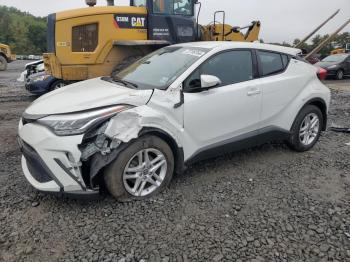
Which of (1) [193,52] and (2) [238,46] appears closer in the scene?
(1) [193,52]

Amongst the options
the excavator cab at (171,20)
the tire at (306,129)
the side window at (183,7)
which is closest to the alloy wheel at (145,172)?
the tire at (306,129)

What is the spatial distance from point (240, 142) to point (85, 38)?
4953 millimetres

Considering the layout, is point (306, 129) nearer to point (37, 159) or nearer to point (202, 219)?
point (202, 219)

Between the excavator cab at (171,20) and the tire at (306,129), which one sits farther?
the excavator cab at (171,20)

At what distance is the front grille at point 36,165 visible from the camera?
3.07m

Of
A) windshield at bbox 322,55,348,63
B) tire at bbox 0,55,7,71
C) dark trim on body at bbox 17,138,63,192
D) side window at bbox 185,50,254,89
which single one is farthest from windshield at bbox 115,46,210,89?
tire at bbox 0,55,7,71

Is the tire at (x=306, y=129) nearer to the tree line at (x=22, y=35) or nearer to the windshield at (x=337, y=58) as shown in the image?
the windshield at (x=337, y=58)

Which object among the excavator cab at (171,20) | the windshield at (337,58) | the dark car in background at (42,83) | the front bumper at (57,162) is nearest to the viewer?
the front bumper at (57,162)

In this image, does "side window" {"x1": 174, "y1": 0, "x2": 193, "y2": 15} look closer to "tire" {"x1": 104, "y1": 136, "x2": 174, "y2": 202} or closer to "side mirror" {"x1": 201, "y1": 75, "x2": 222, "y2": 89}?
"side mirror" {"x1": 201, "y1": 75, "x2": 222, "y2": 89}

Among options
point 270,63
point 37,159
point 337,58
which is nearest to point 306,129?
point 270,63

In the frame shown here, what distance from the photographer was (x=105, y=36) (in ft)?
23.9

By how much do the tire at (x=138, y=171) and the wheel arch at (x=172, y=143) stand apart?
5cm

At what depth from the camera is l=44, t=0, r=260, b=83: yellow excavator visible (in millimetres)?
7297

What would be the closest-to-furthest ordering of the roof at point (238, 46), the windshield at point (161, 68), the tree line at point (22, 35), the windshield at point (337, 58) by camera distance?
the windshield at point (161, 68)
the roof at point (238, 46)
the windshield at point (337, 58)
the tree line at point (22, 35)
